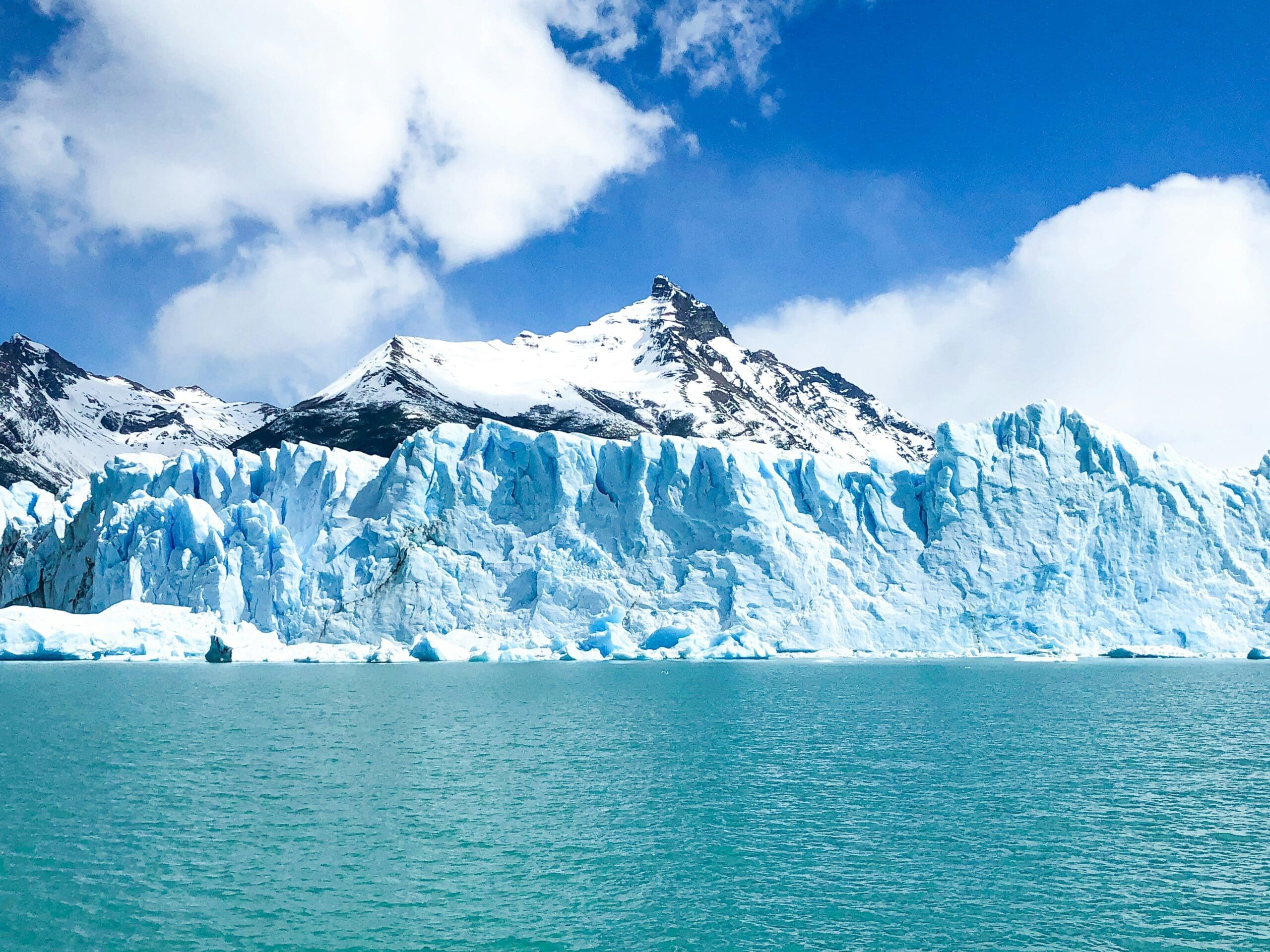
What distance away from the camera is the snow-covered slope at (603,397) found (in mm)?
108000

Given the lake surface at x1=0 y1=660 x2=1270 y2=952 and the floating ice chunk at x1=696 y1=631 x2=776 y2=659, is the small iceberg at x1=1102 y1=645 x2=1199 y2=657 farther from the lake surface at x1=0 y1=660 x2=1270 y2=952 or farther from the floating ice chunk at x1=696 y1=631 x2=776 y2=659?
the lake surface at x1=0 y1=660 x2=1270 y2=952

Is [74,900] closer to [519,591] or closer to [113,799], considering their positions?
[113,799]

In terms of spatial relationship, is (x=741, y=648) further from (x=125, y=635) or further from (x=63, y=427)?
(x=63, y=427)

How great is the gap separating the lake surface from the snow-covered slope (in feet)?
A: 254

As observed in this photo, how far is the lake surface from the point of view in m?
11.0

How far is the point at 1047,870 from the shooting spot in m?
12.9

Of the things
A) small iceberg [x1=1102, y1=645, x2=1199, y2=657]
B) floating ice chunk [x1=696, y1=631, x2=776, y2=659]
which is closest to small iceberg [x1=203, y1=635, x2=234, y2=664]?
floating ice chunk [x1=696, y1=631, x2=776, y2=659]

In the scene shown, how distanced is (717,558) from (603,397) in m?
89.9

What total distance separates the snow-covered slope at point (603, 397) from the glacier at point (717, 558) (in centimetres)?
4605

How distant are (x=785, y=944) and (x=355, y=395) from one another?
11273 cm

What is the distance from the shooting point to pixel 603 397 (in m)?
139

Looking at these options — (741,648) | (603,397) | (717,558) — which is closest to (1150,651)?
(741,648)

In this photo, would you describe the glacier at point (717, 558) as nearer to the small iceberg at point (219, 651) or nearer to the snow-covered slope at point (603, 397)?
the small iceberg at point (219, 651)

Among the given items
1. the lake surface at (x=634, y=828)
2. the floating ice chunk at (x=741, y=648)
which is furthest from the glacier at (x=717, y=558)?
the lake surface at (x=634, y=828)
